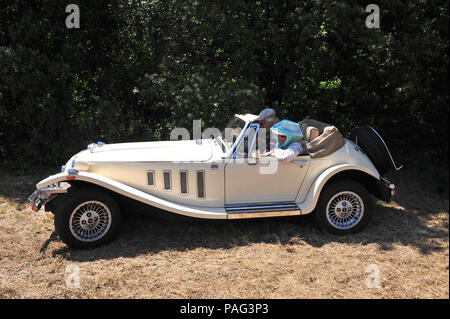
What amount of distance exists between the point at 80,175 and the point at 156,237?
1.38 meters

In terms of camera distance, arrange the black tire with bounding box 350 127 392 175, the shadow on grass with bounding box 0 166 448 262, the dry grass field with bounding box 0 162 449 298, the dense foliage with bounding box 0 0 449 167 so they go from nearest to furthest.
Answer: the dry grass field with bounding box 0 162 449 298 → the shadow on grass with bounding box 0 166 448 262 → the black tire with bounding box 350 127 392 175 → the dense foliage with bounding box 0 0 449 167

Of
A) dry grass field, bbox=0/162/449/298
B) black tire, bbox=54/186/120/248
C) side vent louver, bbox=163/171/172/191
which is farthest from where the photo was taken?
side vent louver, bbox=163/171/172/191

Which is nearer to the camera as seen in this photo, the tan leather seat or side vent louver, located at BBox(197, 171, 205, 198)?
side vent louver, located at BBox(197, 171, 205, 198)

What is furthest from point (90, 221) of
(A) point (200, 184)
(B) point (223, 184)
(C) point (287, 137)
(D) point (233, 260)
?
(C) point (287, 137)

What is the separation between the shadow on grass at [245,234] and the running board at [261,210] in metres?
0.31

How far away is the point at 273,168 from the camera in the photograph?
5.60 metres

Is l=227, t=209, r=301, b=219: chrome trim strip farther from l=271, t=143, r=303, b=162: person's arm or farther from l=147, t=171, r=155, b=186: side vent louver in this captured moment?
l=147, t=171, r=155, b=186: side vent louver

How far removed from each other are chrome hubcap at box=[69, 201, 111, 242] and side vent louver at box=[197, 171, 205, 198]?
1214mm

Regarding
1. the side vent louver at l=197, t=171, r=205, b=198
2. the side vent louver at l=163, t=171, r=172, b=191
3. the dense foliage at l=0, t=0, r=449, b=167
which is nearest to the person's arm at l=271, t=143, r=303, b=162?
the side vent louver at l=197, t=171, r=205, b=198

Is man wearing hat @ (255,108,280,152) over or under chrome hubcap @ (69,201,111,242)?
over

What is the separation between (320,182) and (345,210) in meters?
0.61

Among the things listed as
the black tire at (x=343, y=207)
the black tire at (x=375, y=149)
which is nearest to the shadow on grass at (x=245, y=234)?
the black tire at (x=343, y=207)

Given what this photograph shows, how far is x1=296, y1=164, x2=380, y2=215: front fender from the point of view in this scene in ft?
18.1

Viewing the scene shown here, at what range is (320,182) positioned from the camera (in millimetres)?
5512
